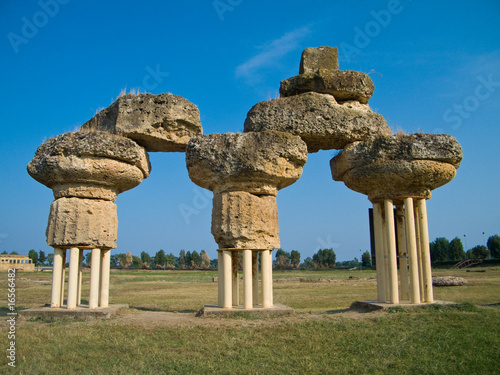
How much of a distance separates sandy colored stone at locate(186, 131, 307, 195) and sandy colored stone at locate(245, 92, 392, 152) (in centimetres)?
52

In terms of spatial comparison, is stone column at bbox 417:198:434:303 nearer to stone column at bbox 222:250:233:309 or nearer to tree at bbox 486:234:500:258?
stone column at bbox 222:250:233:309

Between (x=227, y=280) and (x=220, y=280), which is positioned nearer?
(x=227, y=280)

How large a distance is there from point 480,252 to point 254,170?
63.9 meters

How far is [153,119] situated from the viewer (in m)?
9.21

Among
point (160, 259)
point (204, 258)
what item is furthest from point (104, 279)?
point (204, 258)

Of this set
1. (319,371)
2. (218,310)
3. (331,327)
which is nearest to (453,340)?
(331,327)

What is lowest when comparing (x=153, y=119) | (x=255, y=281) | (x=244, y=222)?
(x=255, y=281)

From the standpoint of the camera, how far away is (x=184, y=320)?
7.61 m

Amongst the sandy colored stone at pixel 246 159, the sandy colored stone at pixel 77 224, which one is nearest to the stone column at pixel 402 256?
the sandy colored stone at pixel 246 159

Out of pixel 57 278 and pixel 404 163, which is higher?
pixel 404 163

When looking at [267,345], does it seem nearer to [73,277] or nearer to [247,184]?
[247,184]

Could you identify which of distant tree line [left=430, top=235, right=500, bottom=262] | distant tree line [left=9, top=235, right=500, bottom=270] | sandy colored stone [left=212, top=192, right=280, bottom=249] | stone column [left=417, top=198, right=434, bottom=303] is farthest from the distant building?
distant tree line [left=430, top=235, right=500, bottom=262]

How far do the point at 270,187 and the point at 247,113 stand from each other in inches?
76.9

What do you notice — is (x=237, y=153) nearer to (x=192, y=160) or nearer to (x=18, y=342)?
(x=192, y=160)
